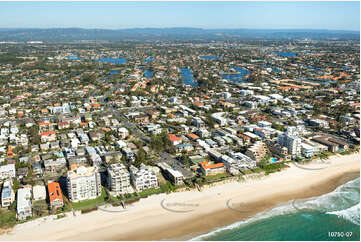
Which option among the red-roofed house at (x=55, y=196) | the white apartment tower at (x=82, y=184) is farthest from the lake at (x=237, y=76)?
the red-roofed house at (x=55, y=196)

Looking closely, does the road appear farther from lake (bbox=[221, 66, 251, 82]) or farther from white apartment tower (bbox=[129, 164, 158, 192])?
lake (bbox=[221, 66, 251, 82])

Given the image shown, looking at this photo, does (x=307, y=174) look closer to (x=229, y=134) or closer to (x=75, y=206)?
(x=229, y=134)

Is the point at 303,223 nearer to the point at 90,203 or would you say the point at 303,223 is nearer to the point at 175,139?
the point at 90,203

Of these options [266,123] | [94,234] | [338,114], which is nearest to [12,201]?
[94,234]

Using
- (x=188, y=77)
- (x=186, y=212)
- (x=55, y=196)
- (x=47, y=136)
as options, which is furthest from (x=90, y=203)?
(x=188, y=77)

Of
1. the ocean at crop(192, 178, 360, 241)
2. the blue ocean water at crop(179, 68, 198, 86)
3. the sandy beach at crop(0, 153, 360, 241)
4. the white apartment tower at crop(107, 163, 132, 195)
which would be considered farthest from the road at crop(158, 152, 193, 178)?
the blue ocean water at crop(179, 68, 198, 86)
